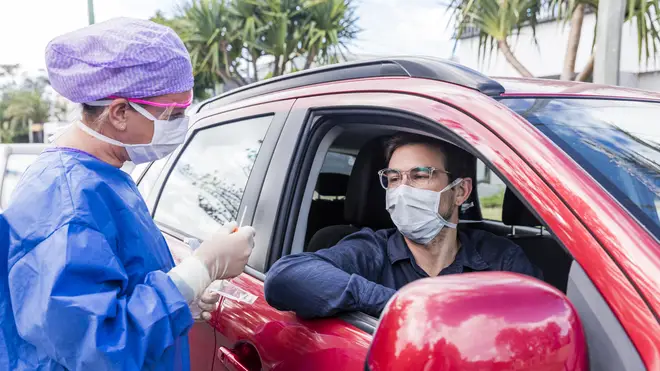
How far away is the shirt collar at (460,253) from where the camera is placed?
7.12ft

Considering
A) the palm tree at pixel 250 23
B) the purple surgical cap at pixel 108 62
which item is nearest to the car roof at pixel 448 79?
the purple surgical cap at pixel 108 62

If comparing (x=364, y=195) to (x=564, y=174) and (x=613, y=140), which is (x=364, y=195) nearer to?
(x=613, y=140)

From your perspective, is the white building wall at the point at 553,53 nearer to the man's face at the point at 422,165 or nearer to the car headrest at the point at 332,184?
the car headrest at the point at 332,184

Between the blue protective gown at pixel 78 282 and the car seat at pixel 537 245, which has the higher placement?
the blue protective gown at pixel 78 282

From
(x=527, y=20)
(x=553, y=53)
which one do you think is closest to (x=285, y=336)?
(x=527, y=20)

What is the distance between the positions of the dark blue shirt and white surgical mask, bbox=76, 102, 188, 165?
0.44 meters

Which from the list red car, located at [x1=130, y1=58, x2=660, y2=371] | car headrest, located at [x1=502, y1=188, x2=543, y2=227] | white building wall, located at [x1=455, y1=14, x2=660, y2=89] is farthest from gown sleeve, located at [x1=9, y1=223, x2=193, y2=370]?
white building wall, located at [x1=455, y1=14, x2=660, y2=89]

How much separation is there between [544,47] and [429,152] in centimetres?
1459

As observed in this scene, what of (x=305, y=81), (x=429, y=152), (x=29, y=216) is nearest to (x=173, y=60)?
(x=29, y=216)

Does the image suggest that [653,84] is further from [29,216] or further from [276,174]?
[29,216]

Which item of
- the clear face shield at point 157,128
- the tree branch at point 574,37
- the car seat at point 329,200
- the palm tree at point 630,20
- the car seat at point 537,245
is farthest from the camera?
the tree branch at point 574,37

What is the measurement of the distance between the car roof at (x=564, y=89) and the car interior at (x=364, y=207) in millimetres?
372

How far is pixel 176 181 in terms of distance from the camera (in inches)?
113

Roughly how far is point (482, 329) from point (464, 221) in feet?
6.62
